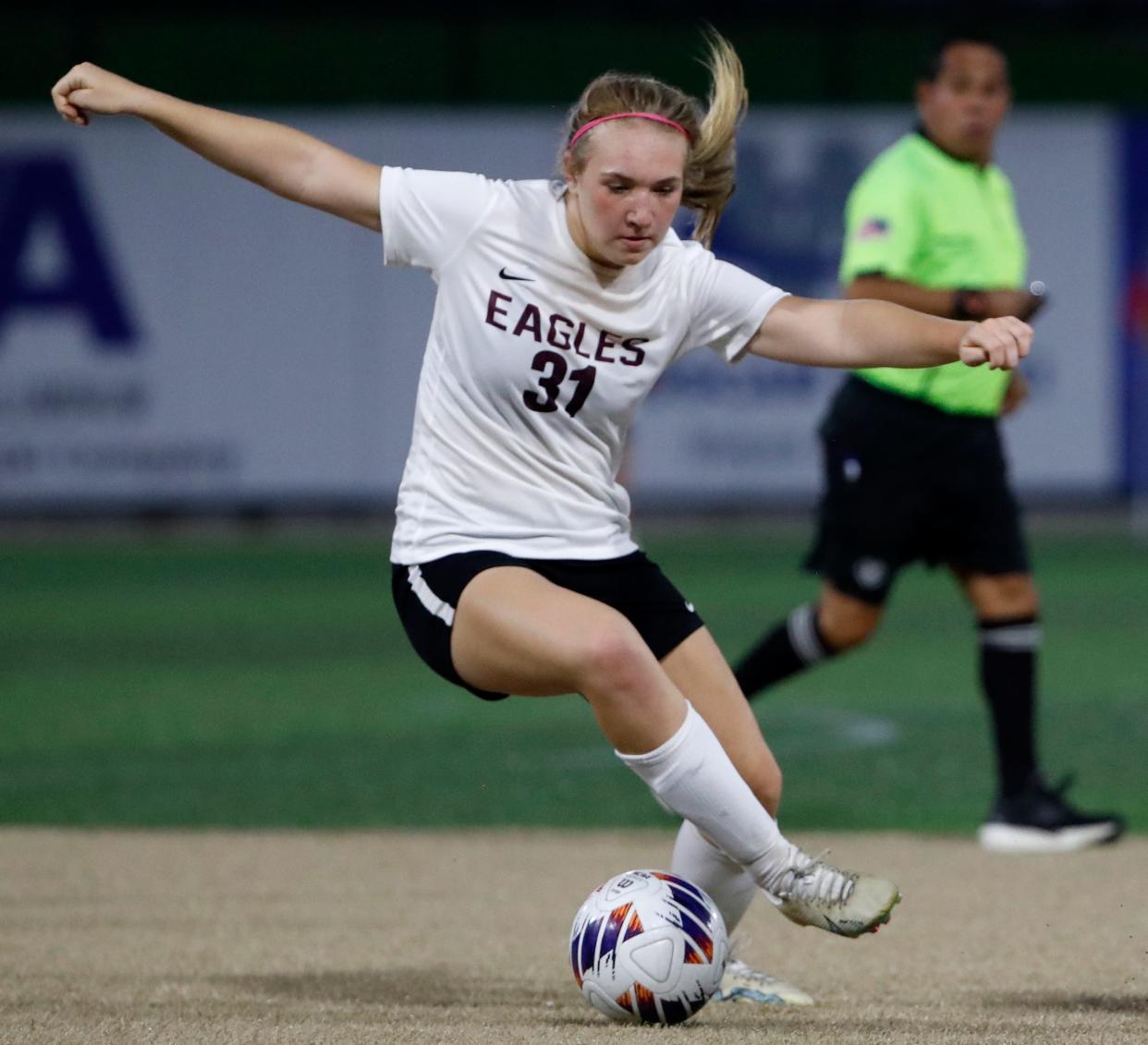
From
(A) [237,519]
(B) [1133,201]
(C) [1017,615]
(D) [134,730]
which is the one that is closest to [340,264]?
(A) [237,519]

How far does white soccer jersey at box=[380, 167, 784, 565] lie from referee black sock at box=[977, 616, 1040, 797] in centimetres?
309

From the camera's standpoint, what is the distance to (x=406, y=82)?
26.1 m

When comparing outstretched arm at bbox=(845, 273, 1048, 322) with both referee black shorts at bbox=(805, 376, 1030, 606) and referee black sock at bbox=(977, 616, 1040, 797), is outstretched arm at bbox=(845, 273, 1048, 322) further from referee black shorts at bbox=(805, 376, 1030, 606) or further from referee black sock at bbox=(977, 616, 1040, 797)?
referee black sock at bbox=(977, 616, 1040, 797)

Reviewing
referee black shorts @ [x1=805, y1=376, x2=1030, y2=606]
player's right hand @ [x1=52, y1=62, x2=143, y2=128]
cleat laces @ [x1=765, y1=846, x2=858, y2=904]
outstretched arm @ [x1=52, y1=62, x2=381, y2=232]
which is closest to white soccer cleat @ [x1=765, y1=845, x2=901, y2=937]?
Result: cleat laces @ [x1=765, y1=846, x2=858, y2=904]

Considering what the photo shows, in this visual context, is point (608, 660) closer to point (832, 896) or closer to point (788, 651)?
point (832, 896)

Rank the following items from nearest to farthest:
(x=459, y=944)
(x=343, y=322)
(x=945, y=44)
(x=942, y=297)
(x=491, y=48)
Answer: (x=459, y=944)
(x=942, y=297)
(x=945, y=44)
(x=343, y=322)
(x=491, y=48)

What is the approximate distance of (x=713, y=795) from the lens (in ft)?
16.0

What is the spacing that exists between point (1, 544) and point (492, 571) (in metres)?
17.2

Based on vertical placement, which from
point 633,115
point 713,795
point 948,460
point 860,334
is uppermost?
point 633,115

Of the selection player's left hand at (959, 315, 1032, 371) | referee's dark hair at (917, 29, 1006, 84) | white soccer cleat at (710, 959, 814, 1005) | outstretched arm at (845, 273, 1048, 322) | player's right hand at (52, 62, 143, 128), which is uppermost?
referee's dark hair at (917, 29, 1006, 84)

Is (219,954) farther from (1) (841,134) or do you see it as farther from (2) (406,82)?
(2) (406,82)

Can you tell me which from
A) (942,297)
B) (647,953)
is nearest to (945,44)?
(942,297)

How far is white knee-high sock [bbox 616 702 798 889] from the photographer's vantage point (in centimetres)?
484

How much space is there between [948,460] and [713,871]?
2.88 metres
